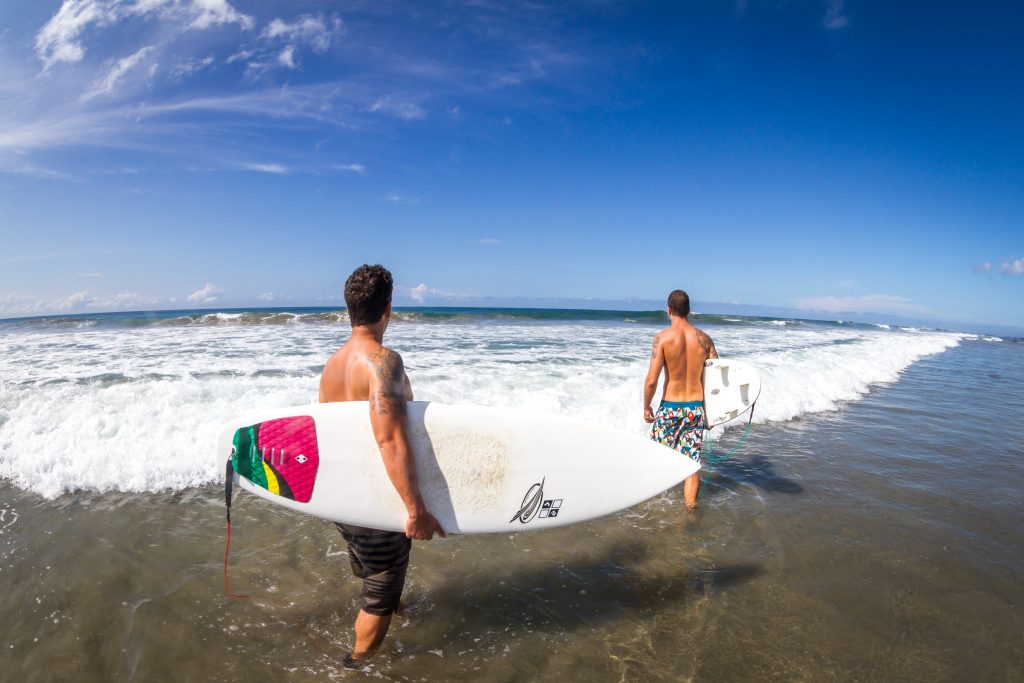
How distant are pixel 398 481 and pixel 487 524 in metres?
0.72

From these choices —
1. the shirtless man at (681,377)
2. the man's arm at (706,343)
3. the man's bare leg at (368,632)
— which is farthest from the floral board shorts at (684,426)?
the man's bare leg at (368,632)

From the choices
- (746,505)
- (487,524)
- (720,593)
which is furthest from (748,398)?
(487,524)

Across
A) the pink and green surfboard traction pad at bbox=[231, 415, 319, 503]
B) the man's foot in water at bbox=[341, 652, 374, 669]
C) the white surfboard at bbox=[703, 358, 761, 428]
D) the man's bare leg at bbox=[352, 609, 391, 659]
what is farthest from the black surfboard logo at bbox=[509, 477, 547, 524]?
the white surfboard at bbox=[703, 358, 761, 428]

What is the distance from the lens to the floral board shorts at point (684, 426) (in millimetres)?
4402

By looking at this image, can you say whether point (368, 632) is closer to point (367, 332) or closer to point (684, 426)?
point (367, 332)

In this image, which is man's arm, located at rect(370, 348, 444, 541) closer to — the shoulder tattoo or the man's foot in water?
the man's foot in water

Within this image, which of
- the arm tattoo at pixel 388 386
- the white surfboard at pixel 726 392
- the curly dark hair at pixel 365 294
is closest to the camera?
the arm tattoo at pixel 388 386

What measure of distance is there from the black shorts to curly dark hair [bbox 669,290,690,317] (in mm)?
3044

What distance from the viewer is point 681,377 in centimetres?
442

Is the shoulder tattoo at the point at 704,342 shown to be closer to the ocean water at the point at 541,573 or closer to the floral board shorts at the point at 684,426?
the floral board shorts at the point at 684,426

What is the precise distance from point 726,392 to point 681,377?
633 mm

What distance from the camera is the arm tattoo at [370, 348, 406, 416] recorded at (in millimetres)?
2137

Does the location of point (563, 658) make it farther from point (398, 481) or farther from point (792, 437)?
point (792, 437)

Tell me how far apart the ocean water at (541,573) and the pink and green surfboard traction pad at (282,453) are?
83 cm
